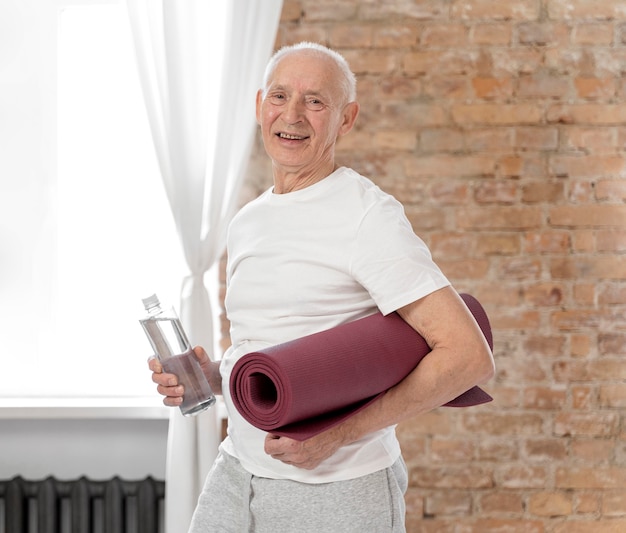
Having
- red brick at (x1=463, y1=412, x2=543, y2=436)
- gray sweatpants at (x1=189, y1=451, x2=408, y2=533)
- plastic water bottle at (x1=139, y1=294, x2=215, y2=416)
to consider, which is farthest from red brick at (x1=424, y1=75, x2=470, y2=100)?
gray sweatpants at (x1=189, y1=451, x2=408, y2=533)

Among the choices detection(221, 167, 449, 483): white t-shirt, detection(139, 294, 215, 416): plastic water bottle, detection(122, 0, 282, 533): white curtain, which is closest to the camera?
detection(221, 167, 449, 483): white t-shirt

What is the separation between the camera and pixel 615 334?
260 cm

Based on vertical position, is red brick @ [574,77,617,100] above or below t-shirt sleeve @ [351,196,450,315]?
above

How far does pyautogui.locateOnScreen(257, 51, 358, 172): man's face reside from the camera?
1.43 metres

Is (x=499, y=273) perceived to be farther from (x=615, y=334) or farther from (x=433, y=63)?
(x=433, y=63)

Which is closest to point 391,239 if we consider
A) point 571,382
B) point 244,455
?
point 244,455

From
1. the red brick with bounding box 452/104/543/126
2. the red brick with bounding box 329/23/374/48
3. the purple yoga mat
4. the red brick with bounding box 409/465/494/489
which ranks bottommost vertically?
the red brick with bounding box 409/465/494/489

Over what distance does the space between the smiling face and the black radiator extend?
1439 millimetres

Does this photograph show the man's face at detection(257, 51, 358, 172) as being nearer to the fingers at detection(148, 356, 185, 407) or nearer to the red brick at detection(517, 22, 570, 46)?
the fingers at detection(148, 356, 185, 407)

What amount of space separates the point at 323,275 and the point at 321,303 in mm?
47

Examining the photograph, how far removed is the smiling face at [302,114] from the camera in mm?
1429

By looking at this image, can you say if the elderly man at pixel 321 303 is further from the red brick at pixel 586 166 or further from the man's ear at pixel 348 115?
the red brick at pixel 586 166

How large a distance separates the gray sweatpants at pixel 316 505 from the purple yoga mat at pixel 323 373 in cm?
19

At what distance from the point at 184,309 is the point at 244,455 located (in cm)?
111
